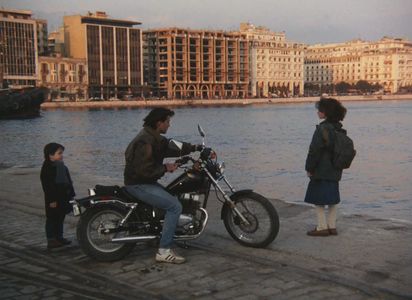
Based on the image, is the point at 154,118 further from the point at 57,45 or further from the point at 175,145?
the point at 57,45

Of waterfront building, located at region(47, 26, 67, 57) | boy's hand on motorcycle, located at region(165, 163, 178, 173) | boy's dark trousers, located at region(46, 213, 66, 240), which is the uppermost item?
waterfront building, located at region(47, 26, 67, 57)

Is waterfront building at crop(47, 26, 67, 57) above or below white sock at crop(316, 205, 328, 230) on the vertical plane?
above

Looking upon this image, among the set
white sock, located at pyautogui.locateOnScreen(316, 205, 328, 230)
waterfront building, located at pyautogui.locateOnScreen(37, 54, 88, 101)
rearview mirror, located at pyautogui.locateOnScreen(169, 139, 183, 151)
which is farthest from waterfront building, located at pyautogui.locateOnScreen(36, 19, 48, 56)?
rearview mirror, located at pyautogui.locateOnScreen(169, 139, 183, 151)

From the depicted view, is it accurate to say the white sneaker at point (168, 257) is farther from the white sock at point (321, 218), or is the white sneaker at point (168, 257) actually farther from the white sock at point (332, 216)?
the white sock at point (332, 216)

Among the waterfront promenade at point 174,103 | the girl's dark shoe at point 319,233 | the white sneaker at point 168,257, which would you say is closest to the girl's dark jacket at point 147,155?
the white sneaker at point 168,257

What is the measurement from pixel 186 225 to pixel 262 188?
34.3ft

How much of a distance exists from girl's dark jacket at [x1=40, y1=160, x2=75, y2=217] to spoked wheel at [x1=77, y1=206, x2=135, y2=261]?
867 millimetres

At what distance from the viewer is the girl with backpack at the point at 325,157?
7605 millimetres

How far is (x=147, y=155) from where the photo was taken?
258 inches

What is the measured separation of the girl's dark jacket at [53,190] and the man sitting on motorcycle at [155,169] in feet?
4.16

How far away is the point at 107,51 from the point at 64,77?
14311mm

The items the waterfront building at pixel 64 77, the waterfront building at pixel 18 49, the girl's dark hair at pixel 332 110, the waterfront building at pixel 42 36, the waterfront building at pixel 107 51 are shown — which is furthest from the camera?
the waterfront building at pixel 42 36

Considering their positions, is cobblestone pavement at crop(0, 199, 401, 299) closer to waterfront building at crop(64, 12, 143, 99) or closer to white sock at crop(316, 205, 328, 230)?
white sock at crop(316, 205, 328, 230)

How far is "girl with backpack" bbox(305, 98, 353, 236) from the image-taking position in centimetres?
761
